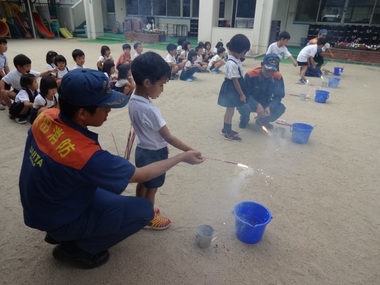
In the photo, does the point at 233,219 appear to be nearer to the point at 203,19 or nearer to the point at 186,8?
the point at 203,19

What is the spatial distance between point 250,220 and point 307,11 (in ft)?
53.5

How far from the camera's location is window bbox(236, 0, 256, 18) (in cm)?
1595

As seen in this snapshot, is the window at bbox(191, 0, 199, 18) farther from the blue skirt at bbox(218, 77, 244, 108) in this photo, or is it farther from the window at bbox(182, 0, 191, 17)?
the blue skirt at bbox(218, 77, 244, 108)

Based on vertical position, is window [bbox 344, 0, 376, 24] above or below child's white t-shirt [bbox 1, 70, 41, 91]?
above

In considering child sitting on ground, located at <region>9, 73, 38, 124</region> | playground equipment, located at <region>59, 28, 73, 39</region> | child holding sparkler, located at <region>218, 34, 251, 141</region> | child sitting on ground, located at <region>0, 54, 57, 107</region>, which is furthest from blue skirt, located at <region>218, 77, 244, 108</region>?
playground equipment, located at <region>59, 28, 73, 39</region>

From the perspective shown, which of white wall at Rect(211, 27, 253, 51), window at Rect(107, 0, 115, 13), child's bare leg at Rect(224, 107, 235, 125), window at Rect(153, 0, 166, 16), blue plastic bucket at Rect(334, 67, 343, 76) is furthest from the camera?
window at Rect(107, 0, 115, 13)

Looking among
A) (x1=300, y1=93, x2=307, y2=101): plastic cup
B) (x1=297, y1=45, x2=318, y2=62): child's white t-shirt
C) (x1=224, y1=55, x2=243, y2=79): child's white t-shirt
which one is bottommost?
(x1=300, y1=93, x2=307, y2=101): plastic cup

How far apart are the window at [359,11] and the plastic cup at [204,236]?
53.6ft

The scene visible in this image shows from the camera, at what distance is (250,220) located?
96.2 inches

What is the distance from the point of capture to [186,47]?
9.31 meters

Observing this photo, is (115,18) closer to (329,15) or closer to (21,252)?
(329,15)

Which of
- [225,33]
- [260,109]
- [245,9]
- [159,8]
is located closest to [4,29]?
[159,8]

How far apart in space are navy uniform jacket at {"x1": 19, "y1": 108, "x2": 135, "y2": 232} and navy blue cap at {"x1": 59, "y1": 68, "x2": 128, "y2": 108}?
0.17 metres

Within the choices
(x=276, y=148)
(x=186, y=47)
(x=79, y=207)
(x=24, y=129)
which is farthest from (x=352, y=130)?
(x=186, y=47)
